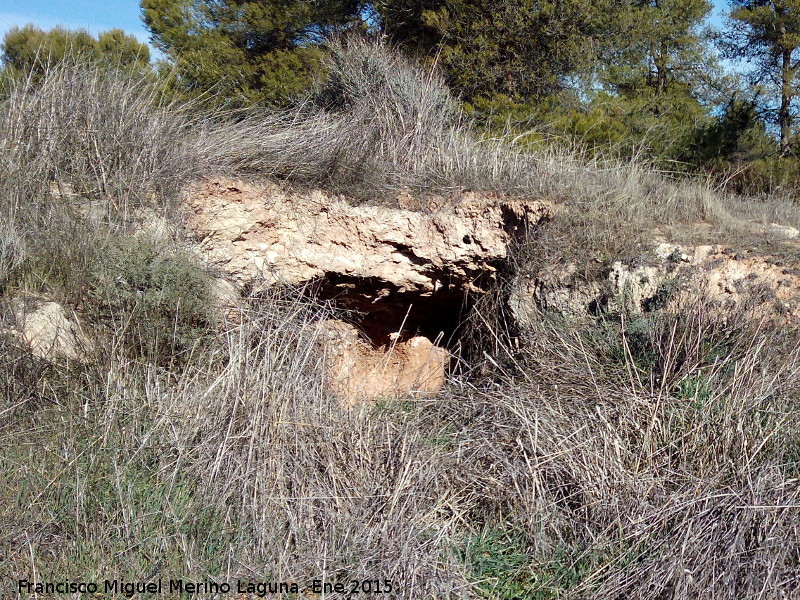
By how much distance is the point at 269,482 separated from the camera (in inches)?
150

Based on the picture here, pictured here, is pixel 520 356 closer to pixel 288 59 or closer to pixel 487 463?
pixel 487 463

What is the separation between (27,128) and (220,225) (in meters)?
1.65

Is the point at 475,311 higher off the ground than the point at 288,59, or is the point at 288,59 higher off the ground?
the point at 288,59

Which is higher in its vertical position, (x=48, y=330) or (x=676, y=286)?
(x=676, y=286)

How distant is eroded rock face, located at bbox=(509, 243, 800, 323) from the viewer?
510cm

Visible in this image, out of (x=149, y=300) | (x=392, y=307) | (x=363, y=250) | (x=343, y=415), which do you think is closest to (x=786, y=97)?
(x=392, y=307)

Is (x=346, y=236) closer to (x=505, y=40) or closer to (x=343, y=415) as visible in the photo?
(x=343, y=415)

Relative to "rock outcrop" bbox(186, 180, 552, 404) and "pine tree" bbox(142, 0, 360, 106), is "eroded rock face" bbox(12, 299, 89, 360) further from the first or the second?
"pine tree" bbox(142, 0, 360, 106)

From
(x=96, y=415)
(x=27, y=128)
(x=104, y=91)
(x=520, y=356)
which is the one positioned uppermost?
(x=104, y=91)

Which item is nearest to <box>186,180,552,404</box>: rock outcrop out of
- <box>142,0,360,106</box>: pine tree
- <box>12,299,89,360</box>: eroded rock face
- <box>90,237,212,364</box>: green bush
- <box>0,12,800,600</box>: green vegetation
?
<box>0,12,800,600</box>: green vegetation

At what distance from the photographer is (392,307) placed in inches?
260

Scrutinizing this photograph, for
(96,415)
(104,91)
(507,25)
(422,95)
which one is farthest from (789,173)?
(96,415)

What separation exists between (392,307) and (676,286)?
8.48ft

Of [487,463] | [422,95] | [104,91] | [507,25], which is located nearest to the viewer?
[487,463]
